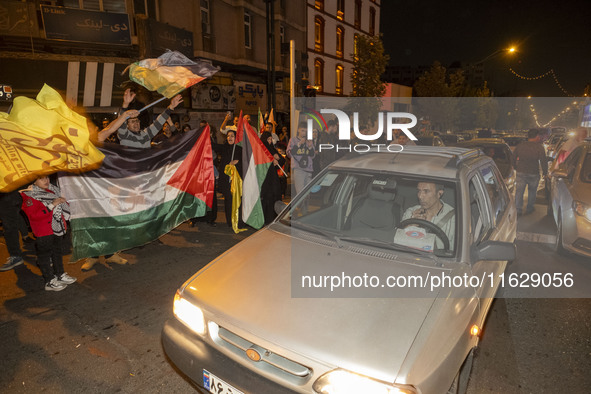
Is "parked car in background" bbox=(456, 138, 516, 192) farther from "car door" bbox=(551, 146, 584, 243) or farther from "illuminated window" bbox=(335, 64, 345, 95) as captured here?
"illuminated window" bbox=(335, 64, 345, 95)

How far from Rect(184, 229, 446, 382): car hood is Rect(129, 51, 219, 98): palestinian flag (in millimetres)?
3514

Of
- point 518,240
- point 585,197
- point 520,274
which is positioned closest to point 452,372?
point 520,274

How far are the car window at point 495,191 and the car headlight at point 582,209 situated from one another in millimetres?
1627

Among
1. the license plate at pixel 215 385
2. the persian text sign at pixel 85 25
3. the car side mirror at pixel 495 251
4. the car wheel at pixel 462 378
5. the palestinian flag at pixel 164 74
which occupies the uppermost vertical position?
the persian text sign at pixel 85 25

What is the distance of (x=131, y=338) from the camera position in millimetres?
3551

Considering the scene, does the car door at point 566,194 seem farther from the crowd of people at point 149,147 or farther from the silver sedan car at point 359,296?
the silver sedan car at point 359,296

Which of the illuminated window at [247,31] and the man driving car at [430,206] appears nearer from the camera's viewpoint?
the man driving car at [430,206]

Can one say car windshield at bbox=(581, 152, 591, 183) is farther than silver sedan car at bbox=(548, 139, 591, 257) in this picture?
Yes

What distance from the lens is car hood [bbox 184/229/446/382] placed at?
6.13 feet

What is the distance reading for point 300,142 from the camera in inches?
329

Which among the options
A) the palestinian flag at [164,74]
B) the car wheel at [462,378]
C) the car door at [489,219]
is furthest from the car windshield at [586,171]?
the palestinian flag at [164,74]

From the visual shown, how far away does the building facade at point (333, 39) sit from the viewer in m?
28.3

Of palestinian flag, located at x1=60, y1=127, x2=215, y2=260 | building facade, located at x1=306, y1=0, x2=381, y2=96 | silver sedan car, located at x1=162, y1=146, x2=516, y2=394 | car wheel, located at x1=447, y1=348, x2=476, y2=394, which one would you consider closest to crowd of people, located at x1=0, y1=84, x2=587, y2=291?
palestinian flag, located at x1=60, y1=127, x2=215, y2=260

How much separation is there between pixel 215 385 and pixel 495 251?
2.09 metres
